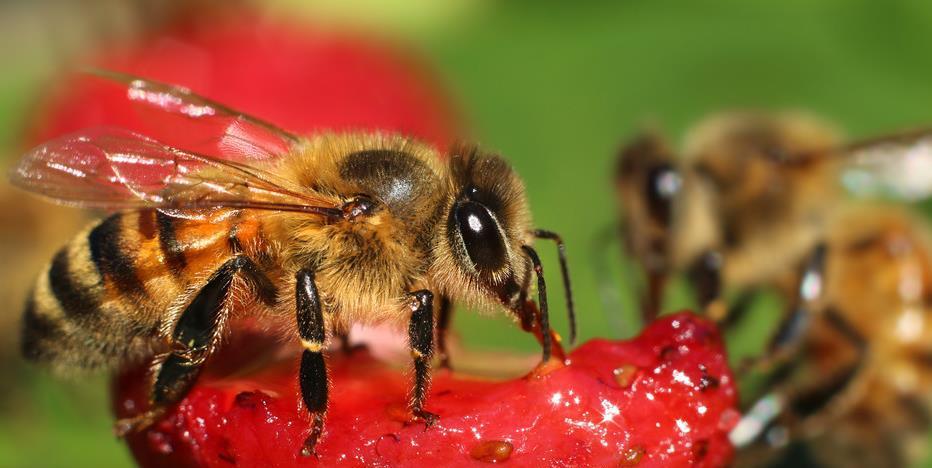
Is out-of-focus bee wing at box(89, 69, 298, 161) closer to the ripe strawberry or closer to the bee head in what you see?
the ripe strawberry

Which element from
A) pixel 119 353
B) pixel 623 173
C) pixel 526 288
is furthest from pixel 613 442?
pixel 623 173

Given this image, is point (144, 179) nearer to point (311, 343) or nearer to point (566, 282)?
point (311, 343)

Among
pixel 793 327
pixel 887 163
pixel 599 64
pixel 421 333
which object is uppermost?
pixel 599 64

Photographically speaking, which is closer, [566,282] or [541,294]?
[541,294]

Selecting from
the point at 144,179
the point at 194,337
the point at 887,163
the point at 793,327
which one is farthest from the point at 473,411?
the point at 887,163

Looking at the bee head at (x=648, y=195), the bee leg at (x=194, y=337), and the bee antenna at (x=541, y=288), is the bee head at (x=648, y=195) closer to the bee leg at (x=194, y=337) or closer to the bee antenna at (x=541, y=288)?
Answer: the bee antenna at (x=541, y=288)

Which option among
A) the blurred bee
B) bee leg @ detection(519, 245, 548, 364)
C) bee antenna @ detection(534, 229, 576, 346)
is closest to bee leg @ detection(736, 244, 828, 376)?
the blurred bee

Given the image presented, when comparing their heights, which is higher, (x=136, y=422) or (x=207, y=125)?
(x=207, y=125)

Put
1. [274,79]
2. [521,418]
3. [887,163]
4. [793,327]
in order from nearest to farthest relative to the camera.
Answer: [521,418] → [793,327] → [887,163] → [274,79]

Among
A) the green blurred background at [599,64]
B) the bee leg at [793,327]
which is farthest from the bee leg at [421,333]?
the green blurred background at [599,64]
